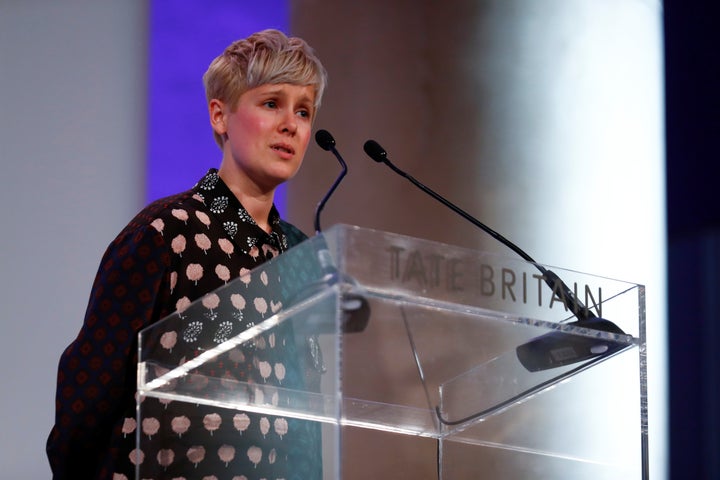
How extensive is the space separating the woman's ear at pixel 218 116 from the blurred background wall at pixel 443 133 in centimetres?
82

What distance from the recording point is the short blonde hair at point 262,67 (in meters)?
1.99

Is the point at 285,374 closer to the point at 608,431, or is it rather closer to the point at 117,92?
the point at 608,431

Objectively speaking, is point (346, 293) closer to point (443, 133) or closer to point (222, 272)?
point (222, 272)

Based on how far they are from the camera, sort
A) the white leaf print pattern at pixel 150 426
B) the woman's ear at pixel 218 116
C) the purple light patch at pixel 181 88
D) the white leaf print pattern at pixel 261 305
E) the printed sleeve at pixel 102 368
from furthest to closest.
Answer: the purple light patch at pixel 181 88 → the woman's ear at pixel 218 116 → the printed sleeve at pixel 102 368 → the white leaf print pattern at pixel 150 426 → the white leaf print pattern at pixel 261 305

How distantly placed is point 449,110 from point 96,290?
1867mm

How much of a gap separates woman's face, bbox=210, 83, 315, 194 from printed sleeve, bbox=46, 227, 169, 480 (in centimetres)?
36

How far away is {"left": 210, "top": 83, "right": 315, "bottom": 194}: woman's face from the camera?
1977 mm

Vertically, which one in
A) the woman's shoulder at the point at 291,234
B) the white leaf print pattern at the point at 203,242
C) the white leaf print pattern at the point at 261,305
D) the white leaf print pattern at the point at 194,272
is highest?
the woman's shoulder at the point at 291,234

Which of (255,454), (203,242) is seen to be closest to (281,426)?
(255,454)

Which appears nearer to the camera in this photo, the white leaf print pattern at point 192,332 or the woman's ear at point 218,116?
the white leaf print pattern at point 192,332

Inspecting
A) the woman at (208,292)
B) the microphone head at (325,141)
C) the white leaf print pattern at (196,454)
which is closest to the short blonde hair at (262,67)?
the woman at (208,292)

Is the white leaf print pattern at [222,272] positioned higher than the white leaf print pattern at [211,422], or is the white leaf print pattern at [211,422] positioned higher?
the white leaf print pattern at [222,272]

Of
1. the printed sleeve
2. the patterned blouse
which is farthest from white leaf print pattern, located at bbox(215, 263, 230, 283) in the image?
the printed sleeve

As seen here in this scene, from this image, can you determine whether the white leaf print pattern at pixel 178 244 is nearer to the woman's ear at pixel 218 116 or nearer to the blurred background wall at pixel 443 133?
the woman's ear at pixel 218 116
